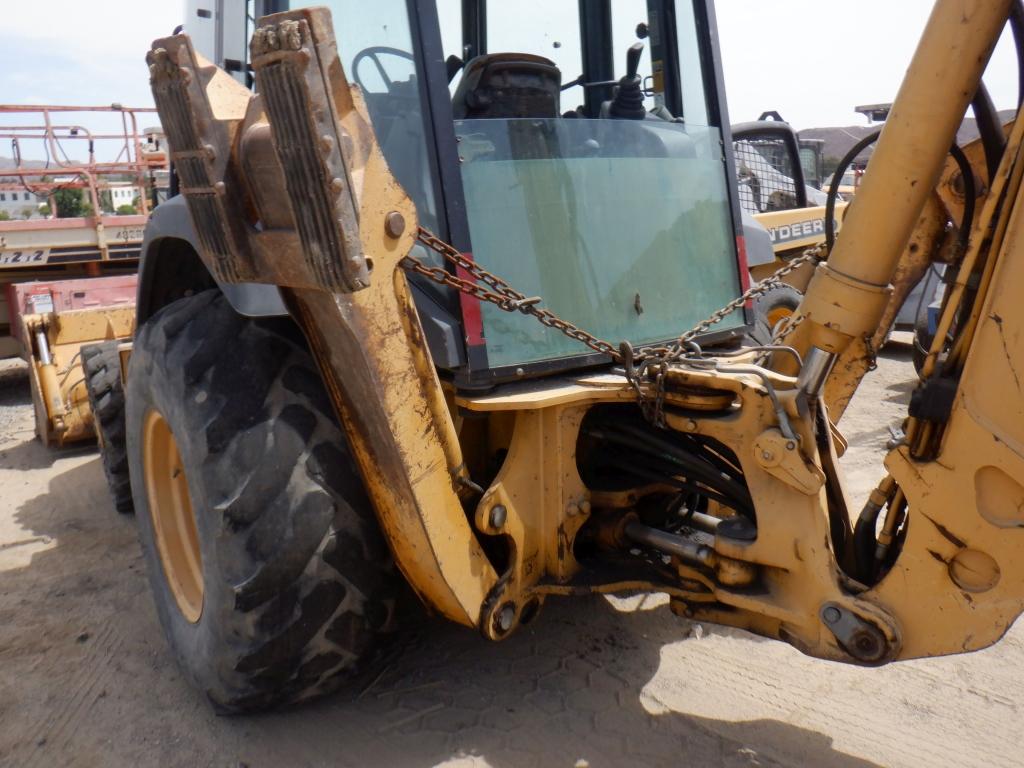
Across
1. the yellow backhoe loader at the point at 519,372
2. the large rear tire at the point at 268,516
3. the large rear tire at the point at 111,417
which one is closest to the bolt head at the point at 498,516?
the yellow backhoe loader at the point at 519,372

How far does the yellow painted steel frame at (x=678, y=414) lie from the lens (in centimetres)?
171

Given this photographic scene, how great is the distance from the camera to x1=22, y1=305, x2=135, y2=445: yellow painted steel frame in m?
5.14

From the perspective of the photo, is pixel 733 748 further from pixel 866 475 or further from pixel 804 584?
pixel 866 475

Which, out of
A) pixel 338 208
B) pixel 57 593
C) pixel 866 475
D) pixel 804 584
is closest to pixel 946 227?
pixel 804 584

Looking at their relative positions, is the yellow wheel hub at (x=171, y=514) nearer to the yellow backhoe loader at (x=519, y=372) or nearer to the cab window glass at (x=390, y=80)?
the yellow backhoe loader at (x=519, y=372)

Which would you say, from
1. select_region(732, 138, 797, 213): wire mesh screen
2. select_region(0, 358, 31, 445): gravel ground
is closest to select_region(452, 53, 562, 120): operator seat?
select_region(732, 138, 797, 213): wire mesh screen

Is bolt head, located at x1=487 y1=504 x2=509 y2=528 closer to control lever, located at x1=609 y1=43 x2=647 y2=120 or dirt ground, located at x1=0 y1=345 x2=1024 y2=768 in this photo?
dirt ground, located at x1=0 y1=345 x2=1024 y2=768

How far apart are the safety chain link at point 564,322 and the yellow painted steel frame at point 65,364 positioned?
3.88 m

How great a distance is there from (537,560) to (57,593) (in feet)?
6.97

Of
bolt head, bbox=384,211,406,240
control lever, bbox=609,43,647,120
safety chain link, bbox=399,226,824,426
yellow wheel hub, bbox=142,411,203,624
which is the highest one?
control lever, bbox=609,43,647,120

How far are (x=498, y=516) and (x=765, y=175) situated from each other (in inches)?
216

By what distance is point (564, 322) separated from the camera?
213cm

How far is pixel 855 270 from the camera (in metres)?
2.00

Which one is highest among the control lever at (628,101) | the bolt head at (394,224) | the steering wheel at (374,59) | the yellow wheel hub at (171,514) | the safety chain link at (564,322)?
the steering wheel at (374,59)
